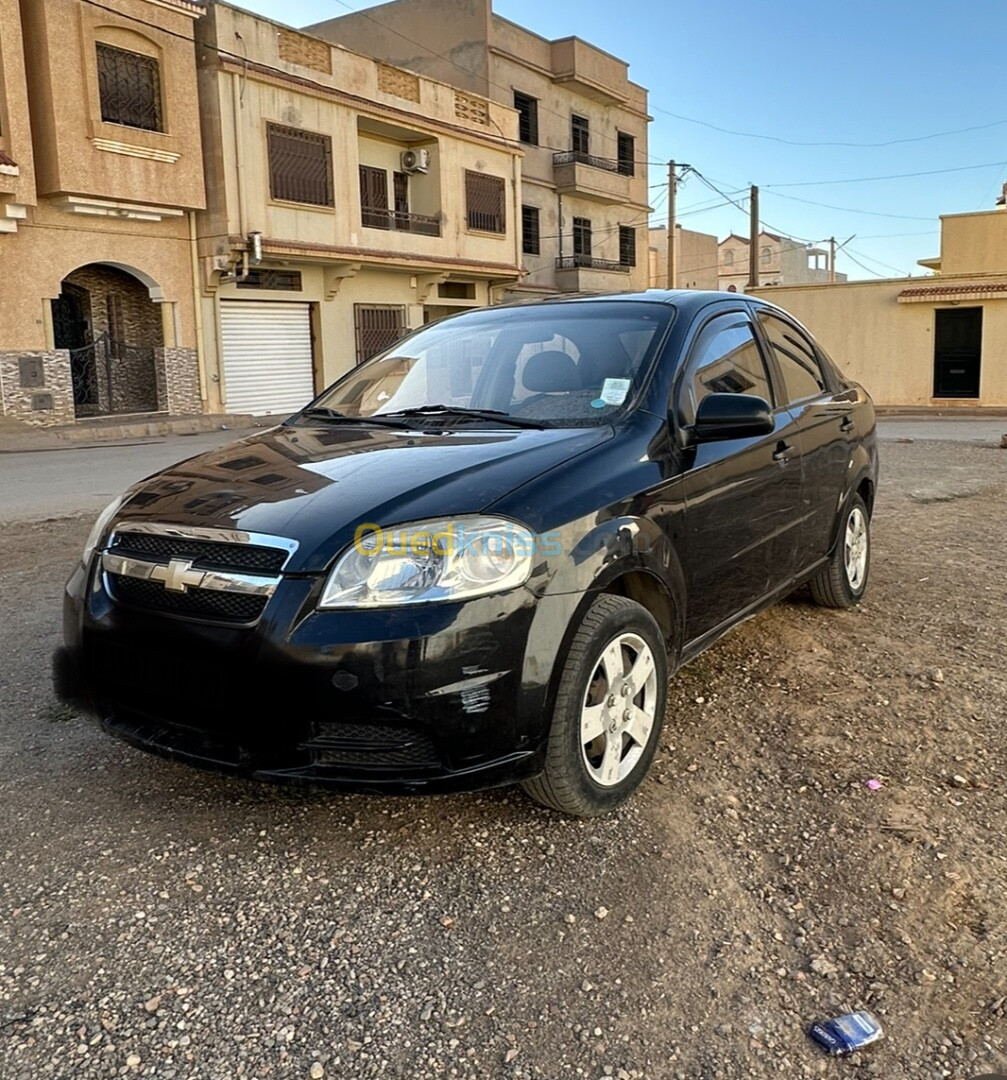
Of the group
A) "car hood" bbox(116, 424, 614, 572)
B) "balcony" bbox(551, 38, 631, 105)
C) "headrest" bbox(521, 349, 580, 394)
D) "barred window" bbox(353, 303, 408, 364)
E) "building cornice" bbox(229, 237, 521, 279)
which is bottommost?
"car hood" bbox(116, 424, 614, 572)

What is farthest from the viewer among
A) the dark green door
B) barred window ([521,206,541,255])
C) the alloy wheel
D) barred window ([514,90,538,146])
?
barred window ([521,206,541,255])

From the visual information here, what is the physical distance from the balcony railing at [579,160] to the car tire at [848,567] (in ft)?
106

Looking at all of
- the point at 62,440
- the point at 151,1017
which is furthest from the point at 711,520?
the point at 62,440

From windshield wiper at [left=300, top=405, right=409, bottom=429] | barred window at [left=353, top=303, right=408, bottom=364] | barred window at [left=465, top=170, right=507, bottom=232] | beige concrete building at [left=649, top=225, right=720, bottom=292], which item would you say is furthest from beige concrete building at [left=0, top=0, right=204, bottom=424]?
beige concrete building at [left=649, top=225, right=720, bottom=292]

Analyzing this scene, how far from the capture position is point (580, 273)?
35.2 m

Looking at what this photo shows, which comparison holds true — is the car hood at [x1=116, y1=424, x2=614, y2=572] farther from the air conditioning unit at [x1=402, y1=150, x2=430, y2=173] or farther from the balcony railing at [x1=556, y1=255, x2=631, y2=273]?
the balcony railing at [x1=556, y1=255, x2=631, y2=273]

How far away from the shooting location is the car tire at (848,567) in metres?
5.09

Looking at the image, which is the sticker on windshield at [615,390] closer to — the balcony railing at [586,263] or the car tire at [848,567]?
the car tire at [848,567]

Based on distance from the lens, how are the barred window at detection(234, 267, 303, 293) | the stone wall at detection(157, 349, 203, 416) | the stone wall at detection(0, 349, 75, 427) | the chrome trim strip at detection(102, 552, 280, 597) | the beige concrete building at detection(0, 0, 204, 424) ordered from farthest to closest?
the barred window at detection(234, 267, 303, 293), the stone wall at detection(157, 349, 203, 416), the stone wall at detection(0, 349, 75, 427), the beige concrete building at detection(0, 0, 204, 424), the chrome trim strip at detection(102, 552, 280, 597)

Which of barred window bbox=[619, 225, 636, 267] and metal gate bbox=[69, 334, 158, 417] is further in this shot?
barred window bbox=[619, 225, 636, 267]

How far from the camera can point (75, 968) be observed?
2.35 metres

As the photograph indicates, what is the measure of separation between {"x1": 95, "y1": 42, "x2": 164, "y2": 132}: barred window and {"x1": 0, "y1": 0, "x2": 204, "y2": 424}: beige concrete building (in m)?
0.02

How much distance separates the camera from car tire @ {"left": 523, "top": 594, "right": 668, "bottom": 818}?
2826mm

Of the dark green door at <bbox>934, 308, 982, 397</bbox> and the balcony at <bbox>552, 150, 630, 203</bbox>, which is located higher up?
the balcony at <bbox>552, 150, 630, 203</bbox>
